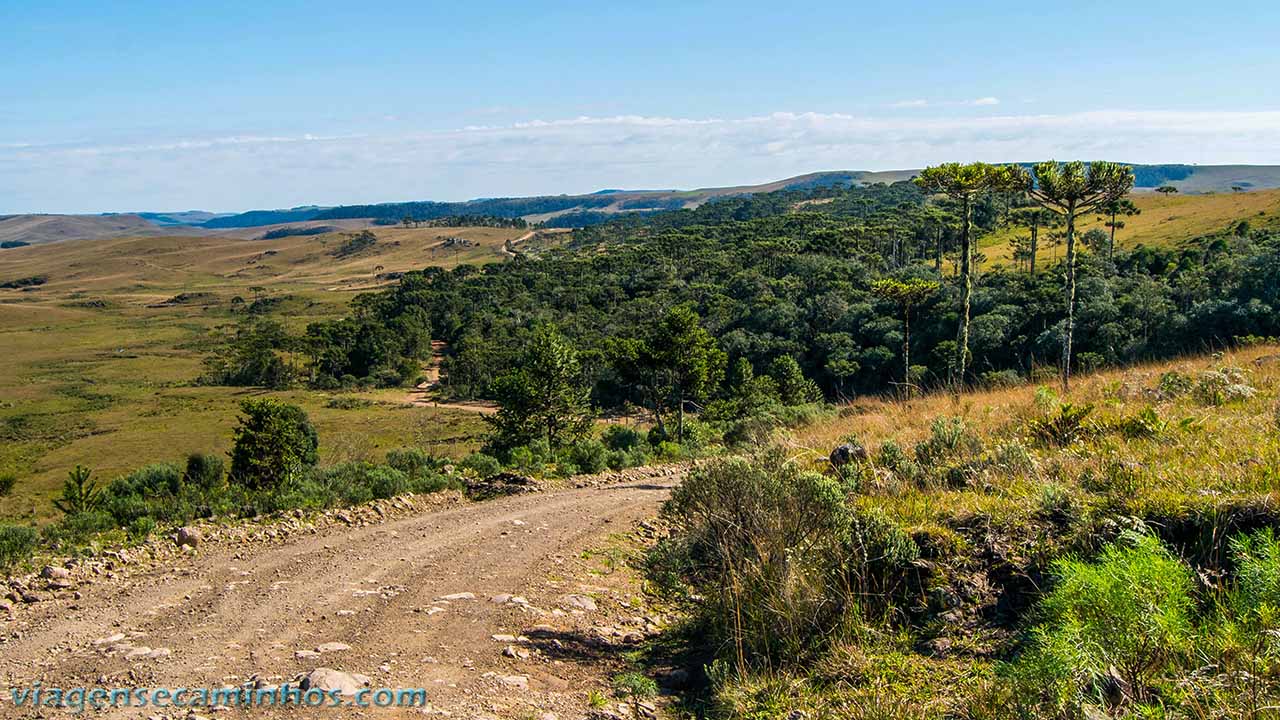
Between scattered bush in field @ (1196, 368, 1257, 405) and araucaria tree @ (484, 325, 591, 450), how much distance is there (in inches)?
937

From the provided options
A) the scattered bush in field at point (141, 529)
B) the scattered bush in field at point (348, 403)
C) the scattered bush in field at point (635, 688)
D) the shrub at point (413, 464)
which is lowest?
the scattered bush in field at point (348, 403)

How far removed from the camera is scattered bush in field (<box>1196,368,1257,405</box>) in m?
6.85

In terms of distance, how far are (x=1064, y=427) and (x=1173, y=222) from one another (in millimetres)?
100142

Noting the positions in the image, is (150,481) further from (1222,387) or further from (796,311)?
(796,311)

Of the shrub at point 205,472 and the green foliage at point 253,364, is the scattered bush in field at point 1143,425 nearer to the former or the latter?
the shrub at point 205,472

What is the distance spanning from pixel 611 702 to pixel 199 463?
124 feet

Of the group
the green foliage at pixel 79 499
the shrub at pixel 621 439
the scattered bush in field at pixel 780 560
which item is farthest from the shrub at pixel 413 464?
the scattered bush in field at pixel 780 560

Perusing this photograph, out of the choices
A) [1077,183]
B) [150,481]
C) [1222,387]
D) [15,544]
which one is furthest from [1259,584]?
[150,481]

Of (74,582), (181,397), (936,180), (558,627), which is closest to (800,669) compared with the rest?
(558,627)

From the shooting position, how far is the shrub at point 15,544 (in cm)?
788

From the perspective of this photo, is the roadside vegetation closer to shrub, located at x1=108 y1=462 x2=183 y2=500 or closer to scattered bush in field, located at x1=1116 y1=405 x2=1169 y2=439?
scattered bush in field, located at x1=1116 y1=405 x2=1169 y2=439

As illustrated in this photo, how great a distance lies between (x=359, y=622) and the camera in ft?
19.2

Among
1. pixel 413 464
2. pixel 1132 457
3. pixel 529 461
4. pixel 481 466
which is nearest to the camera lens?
pixel 1132 457

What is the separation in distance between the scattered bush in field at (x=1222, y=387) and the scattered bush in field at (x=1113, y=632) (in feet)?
15.4
